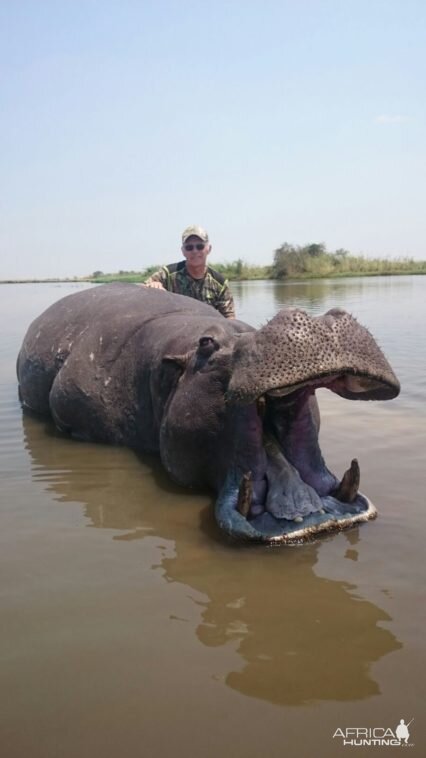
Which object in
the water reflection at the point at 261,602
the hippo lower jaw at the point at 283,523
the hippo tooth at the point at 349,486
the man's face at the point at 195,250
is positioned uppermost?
the man's face at the point at 195,250

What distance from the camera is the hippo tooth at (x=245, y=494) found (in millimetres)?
3500

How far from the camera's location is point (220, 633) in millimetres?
2635

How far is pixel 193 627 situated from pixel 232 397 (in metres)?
1.19

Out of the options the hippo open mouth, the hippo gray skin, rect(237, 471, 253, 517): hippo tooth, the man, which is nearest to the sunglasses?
the man

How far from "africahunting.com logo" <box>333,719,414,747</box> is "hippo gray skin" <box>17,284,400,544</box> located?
1406 mm

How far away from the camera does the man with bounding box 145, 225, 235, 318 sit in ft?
27.6

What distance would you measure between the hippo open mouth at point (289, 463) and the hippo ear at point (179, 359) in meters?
0.82

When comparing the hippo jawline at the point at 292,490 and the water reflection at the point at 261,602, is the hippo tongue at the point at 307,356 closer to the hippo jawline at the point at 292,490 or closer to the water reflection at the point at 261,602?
the hippo jawline at the point at 292,490

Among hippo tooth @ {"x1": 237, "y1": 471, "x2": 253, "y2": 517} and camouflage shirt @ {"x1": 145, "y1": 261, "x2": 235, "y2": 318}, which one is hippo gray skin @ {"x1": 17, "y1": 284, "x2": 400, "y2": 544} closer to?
Answer: hippo tooth @ {"x1": 237, "y1": 471, "x2": 253, "y2": 517}

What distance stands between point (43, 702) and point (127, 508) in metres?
1.89

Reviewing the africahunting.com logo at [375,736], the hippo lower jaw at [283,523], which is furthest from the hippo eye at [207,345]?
the africahunting.com logo at [375,736]

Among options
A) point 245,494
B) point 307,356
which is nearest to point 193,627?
point 245,494

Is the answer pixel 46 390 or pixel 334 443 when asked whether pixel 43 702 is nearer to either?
pixel 334 443

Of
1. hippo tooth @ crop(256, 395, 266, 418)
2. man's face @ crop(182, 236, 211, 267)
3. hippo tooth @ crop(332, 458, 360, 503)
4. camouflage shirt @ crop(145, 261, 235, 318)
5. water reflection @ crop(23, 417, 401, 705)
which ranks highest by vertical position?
Answer: man's face @ crop(182, 236, 211, 267)
